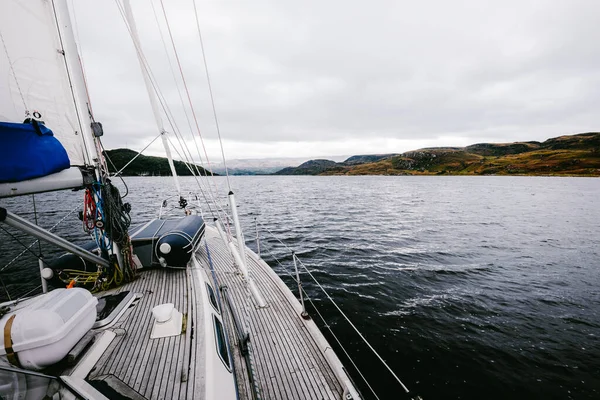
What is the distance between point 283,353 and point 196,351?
1.95 metres

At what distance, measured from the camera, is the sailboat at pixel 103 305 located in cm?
284

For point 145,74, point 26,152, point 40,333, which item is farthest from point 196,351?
point 145,74

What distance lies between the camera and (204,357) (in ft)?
10.8

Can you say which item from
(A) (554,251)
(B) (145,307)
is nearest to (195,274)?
(B) (145,307)

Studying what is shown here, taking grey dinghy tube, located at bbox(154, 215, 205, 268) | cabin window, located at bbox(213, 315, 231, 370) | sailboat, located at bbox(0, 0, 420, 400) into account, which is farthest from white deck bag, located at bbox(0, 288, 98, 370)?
grey dinghy tube, located at bbox(154, 215, 205, 268)

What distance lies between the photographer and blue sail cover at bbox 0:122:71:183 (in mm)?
3398

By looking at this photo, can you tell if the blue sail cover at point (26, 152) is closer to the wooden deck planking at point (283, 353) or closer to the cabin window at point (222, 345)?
the cabin window at point (222, 345)

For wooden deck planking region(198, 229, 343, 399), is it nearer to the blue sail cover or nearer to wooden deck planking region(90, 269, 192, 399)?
wooden deck planking region(90, 269, 192, 399)

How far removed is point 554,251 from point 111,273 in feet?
78.9

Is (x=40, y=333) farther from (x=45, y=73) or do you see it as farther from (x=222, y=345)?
(x=45, y=73)

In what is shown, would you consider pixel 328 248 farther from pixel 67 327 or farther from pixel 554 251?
pixel 554 251

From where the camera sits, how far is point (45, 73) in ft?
15.7

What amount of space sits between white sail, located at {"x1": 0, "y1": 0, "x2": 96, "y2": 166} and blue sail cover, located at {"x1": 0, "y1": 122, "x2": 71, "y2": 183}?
3.74ft

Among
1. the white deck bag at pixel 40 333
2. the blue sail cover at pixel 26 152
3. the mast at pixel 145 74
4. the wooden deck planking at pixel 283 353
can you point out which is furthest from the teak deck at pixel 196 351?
the mast at pixel 145 74
